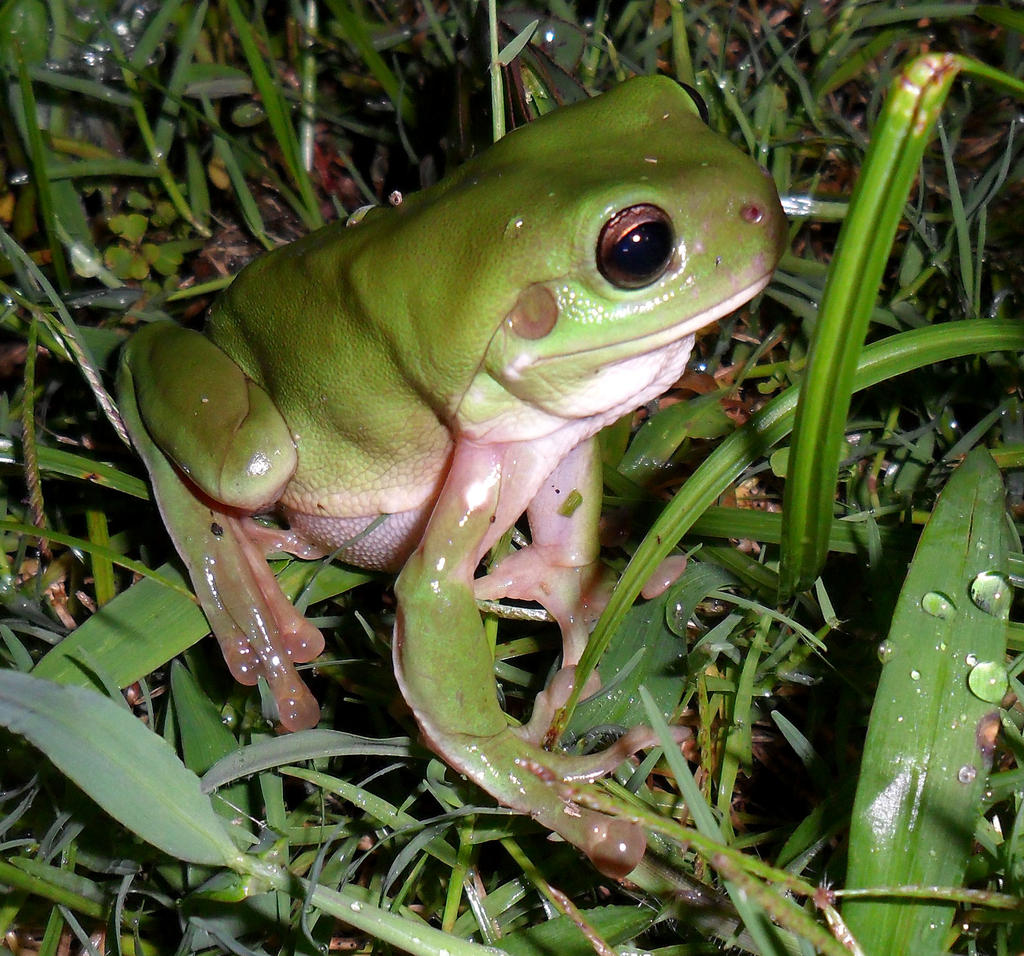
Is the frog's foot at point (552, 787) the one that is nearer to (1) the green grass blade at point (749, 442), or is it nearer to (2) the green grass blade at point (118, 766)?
(1) the green grass blade at point (749, 442)

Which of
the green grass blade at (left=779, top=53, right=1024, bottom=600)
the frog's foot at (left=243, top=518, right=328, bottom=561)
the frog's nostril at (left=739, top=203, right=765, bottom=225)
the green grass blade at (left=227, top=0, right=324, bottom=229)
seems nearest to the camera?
the green grass blade at (left=779, top=53, right=1024, bottom=600)

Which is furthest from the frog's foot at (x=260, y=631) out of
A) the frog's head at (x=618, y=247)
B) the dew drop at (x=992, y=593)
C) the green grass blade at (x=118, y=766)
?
the dew drop at (x=992, y=593)

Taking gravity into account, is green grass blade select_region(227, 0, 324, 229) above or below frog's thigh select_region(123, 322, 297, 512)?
above

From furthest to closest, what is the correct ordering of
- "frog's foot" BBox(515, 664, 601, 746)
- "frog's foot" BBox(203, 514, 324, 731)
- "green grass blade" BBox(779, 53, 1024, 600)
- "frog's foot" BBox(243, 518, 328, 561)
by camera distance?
"frog's foot" BBox(243, 518, 328, 561), "frog's foot" BBox(203, 514, 324, 731), "frog's foot" BBox(515, 664, 601, 746), "green grass blade" BBox(779, 53, 1024, 600)

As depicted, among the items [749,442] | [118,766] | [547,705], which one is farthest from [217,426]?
[749,442]

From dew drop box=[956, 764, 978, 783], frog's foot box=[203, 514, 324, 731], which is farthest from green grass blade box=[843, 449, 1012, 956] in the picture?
frog's foot box=[203, 514, 324, 731]

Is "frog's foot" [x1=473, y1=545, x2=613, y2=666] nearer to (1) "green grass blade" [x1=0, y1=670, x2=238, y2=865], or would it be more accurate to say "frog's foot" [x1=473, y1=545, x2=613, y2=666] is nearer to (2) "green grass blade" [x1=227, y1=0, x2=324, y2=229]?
(1) "green grass blade" [x1=0, y1=670, x2=238, y2=865]

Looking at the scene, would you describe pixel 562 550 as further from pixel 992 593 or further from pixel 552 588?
pixel 992 593

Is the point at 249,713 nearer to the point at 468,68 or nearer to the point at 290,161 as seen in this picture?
the point at 290,161

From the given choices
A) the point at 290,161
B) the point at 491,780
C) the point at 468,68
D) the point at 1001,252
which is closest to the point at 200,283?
the point at 290,161

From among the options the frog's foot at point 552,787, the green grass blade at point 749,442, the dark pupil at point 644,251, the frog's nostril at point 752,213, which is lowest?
the frog's foot at point 552,787
